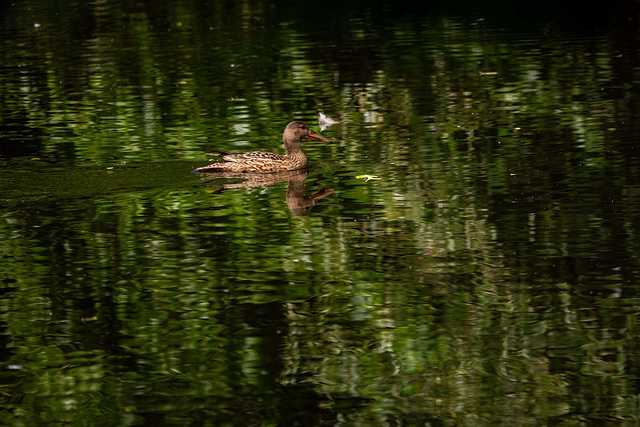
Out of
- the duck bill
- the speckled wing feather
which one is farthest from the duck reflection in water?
the duck bill

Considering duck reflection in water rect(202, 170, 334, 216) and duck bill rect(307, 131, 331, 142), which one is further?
duck bill rect(307, 131, 331, 142)

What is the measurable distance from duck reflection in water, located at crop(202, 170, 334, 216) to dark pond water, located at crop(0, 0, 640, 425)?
0.07m

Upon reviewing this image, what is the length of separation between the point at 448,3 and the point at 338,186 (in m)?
24.0

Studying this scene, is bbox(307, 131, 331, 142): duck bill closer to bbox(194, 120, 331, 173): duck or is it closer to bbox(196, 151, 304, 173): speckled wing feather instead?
bbox(194, 120, 331, 173): duck

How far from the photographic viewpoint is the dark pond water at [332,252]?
680 centimetres

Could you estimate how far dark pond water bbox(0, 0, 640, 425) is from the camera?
6.80m

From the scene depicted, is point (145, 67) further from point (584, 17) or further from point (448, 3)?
point (448, 3)

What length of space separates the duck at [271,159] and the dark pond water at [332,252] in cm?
20

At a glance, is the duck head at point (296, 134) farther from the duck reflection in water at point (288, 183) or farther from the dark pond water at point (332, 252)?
the duck reflection in water at point (288, 183)

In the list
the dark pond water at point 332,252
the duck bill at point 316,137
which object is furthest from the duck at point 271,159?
the dark pond water at point 332,252

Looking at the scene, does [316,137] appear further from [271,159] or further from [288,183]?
[288,183]

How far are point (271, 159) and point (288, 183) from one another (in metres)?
0.60

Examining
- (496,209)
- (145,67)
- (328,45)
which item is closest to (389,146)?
(496,209)

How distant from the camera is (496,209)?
11.0m
